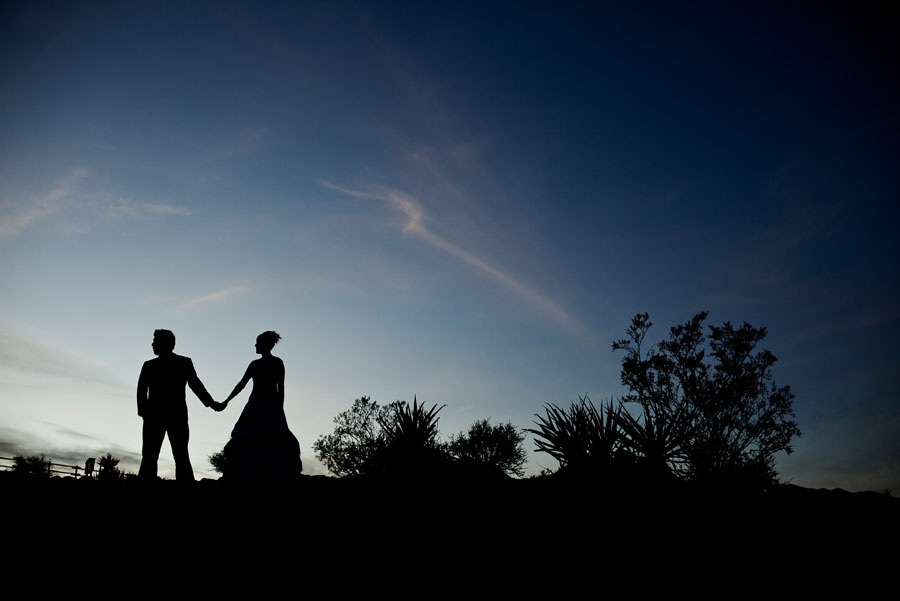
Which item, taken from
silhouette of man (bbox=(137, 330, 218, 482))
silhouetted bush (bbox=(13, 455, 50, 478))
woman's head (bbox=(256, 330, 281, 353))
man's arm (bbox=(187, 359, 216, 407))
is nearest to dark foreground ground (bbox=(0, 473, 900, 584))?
silhouette of man (bbox=(137, 330, 218, 482))

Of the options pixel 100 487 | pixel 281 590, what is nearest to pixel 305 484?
pixel 100 487

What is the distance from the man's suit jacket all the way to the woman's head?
3.02 ft

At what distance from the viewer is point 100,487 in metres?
5.12

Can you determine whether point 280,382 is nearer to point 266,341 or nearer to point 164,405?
point 266,341

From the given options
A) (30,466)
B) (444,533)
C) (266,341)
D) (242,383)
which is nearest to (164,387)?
(242,383)

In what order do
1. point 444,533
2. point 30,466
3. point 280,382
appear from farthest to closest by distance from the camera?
point 30,466, point 280,382, point 444,533

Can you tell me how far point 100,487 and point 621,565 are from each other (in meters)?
5.17

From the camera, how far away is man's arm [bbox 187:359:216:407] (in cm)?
648

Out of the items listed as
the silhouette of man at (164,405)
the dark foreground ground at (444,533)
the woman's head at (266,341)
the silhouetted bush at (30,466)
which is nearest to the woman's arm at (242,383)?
the woman's head at (266,341)

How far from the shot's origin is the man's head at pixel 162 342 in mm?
6281

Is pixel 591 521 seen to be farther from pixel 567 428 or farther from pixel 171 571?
pixel 567 428

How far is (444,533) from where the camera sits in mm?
4160

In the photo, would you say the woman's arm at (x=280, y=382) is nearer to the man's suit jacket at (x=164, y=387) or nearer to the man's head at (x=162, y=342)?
the man's suit jacket at (x=164, y=387)

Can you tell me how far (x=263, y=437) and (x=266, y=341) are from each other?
1.31 meters
